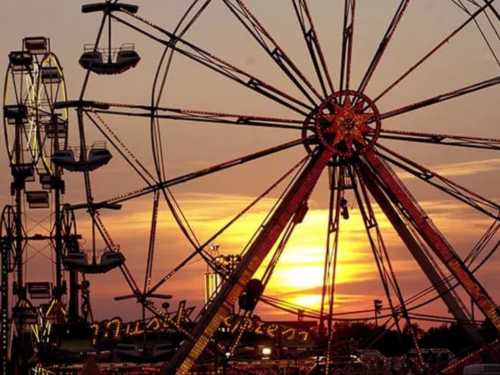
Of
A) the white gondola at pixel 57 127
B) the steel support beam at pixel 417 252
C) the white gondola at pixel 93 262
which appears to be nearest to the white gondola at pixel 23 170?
the white gondola at pixel 57 127

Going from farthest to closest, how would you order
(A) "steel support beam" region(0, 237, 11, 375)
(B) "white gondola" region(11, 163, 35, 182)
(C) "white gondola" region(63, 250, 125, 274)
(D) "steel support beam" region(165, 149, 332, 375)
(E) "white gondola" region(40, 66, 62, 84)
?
(B) "white gondola" region(11, 163, 35, 182), (E) "white gondola" region(40, 66, 62, 84), (A) "steel support beam" region(0, 237, 11, 375), (C) "white gondola" region(63, 250, 125, 274), (D) "steel support beam" region(165, 149, 332, 375)

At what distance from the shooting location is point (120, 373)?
7150 cm

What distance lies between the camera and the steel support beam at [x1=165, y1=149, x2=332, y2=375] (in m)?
50.8

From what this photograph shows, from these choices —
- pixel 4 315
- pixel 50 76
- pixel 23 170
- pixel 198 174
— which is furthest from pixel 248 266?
pixel 23 170

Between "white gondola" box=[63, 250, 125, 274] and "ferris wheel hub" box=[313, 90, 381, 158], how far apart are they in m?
6.89

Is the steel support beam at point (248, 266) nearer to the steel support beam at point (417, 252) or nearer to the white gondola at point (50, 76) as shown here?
the steel support beam at point (417, 252)

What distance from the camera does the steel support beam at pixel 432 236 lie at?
52.2 m

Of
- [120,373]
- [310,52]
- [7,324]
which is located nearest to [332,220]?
[310,52]

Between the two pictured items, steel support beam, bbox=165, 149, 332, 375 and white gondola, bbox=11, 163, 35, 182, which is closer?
steel support beam, bbox=165, 149, 332, 375

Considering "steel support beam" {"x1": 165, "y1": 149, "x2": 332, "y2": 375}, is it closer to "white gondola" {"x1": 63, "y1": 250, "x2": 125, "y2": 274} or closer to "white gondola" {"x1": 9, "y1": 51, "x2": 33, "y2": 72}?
"white gondola" {"x1": 63, "y1": 250, "x2": 125, "y2": 274}

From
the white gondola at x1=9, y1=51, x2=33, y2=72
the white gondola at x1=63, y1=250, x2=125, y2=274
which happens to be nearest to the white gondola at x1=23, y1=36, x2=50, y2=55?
the white gondola at x1=9, y1=51, x2=33, y2=72

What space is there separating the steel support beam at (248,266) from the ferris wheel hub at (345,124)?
48 cm

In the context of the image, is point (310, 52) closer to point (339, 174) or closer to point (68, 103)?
point (339, 174)

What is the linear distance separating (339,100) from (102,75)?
7058 millimetres
